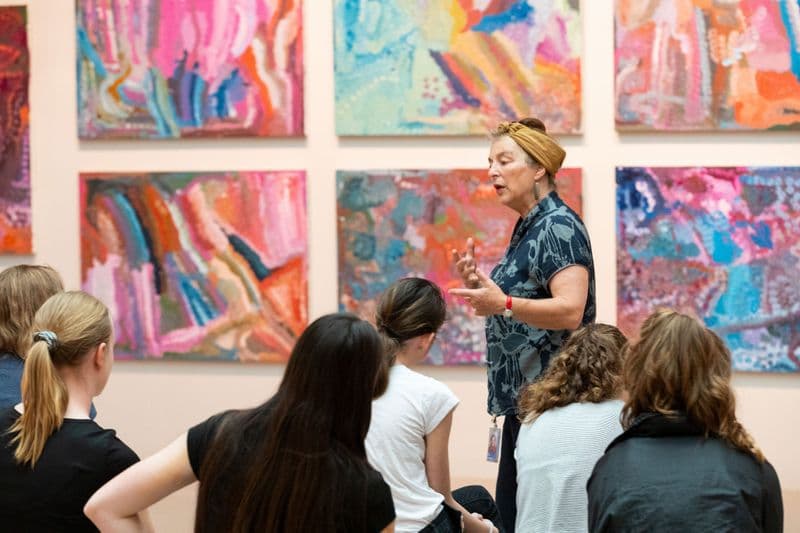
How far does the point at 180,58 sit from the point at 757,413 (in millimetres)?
3222

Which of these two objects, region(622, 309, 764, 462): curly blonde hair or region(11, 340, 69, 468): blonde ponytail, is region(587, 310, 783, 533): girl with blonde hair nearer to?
region(622, 309, 764, 462): curly blonde hair

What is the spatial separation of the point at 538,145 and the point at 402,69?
5.95ft

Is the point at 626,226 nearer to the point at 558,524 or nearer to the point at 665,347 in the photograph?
the point at 558,524

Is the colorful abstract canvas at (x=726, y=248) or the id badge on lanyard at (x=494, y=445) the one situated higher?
the colorful abstract canvas at (x=726, y=248)

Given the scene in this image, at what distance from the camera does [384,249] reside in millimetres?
5395

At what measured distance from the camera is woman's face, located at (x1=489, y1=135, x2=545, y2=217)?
3.62m

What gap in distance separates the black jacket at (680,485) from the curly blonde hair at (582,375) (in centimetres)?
54

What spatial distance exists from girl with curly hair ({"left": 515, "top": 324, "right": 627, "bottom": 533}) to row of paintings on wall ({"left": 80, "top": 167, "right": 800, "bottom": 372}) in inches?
87.4

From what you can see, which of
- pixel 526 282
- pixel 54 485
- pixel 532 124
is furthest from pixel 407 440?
pixel 532 124

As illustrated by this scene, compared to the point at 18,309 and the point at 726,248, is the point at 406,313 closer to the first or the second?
the point at 18,309

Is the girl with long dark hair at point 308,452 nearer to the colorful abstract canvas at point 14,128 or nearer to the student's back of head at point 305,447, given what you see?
the student's back of head at point 305,447

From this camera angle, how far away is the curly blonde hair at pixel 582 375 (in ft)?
9.70

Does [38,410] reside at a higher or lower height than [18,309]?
lower

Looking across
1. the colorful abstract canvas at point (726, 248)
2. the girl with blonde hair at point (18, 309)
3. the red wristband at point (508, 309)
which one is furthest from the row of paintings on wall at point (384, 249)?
the girl with blonde hair at point (18, 309)
